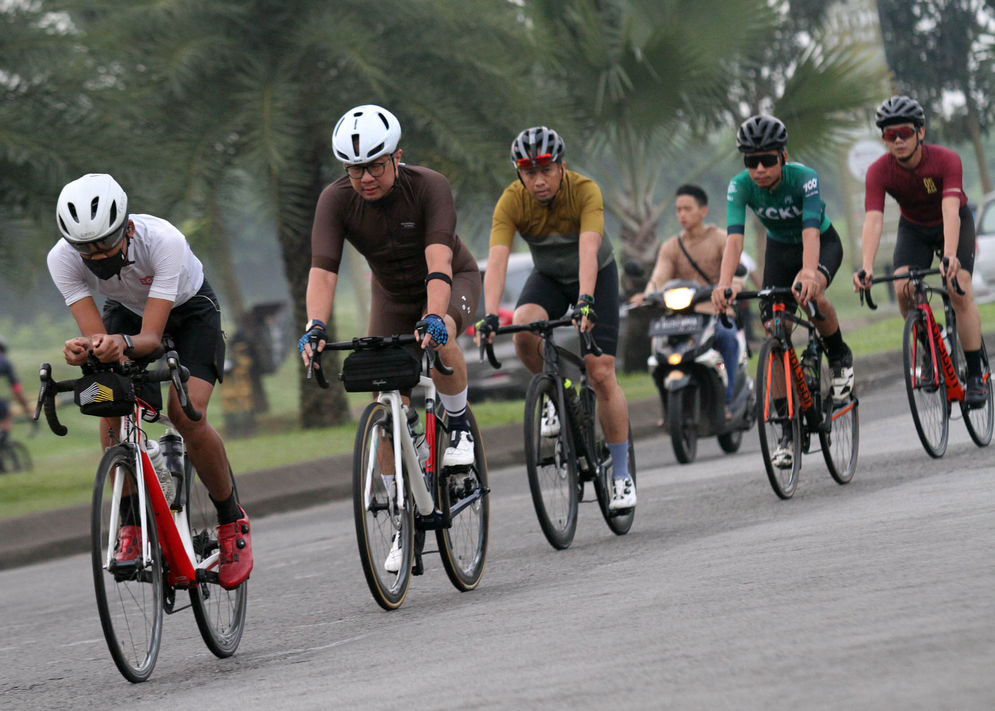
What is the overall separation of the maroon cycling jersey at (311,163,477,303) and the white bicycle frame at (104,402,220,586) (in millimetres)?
1371

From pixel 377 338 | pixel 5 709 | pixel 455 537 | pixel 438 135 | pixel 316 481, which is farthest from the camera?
pixel 438 135

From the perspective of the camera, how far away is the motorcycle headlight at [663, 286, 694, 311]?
11.7 meters

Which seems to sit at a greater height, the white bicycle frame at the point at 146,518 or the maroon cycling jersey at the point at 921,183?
the maroon cycling jersey at the point at 921,183

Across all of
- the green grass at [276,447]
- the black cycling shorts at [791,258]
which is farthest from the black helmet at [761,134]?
the green grass at [276,447]

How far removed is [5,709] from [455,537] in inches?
83.2

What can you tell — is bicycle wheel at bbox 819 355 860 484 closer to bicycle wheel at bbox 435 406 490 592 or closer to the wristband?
bicycle wheel at bbox 435 406 490 592

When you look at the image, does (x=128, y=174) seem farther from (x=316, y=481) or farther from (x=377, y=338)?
(x=377, y=338)

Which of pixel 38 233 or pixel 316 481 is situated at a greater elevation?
pixel 38 233

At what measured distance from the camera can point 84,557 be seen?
37.4ft

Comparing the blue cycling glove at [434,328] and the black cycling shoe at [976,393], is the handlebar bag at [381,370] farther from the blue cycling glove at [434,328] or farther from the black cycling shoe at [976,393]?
the black cycling shoe at [976,393]

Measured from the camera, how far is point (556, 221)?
8.12 meters

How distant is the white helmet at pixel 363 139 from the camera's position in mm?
6727

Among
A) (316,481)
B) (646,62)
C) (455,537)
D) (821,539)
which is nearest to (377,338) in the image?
(455,537)

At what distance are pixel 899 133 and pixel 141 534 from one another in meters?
5.17
